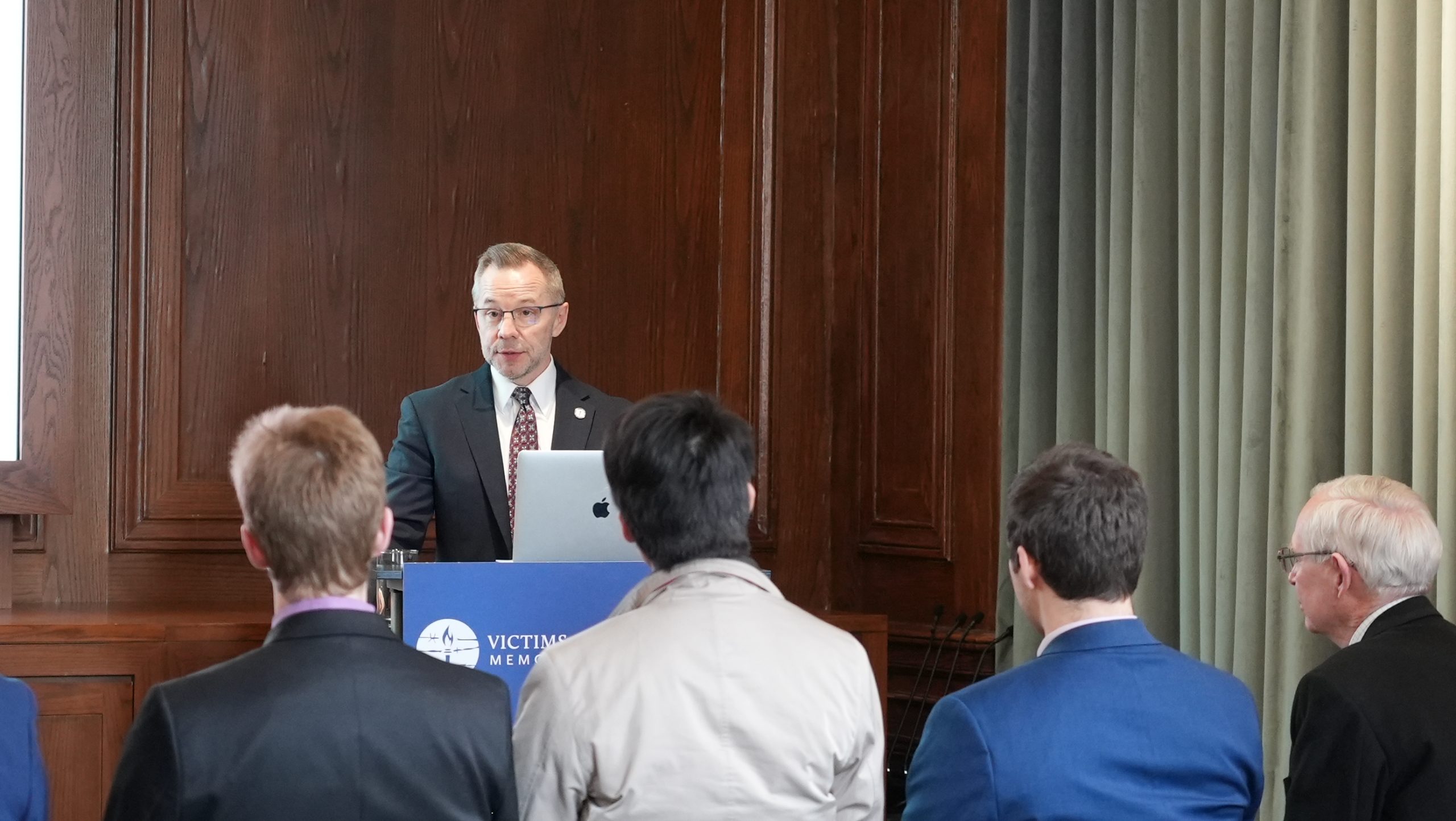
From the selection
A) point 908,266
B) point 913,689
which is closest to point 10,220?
point 908,266

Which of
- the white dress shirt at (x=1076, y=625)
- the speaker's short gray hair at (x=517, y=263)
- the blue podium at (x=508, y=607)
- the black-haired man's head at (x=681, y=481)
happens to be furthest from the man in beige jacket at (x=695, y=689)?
the speaker's short gray hair at (x=517, y=263)

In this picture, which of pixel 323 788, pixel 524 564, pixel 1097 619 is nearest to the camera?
pixel 323 788

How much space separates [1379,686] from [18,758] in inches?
71.0

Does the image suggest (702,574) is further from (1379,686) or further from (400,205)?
(400,205)

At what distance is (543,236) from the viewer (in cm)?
491

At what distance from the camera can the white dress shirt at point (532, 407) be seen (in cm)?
388

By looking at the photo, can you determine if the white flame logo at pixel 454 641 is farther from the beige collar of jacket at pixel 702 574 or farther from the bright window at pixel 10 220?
the bright window at pixel 10 220

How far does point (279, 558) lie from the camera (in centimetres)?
163

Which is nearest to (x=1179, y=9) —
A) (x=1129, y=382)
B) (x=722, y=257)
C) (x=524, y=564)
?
(x=1129, y=382)

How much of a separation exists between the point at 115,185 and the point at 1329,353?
132 inches

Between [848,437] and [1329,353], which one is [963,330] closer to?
[848,437]

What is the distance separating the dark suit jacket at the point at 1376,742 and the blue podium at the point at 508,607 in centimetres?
121

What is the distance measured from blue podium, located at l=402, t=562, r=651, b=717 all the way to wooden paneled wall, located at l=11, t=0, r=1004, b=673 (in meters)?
1.95

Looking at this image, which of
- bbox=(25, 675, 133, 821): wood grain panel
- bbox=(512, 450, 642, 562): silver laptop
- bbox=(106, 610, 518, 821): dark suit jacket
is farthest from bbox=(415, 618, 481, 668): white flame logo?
bbox=(25, 675, 133, 821): wood grain panel
